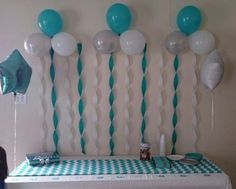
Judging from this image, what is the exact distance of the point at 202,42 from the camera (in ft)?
7.15

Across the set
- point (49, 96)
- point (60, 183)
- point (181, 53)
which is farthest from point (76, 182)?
point (181, 53)

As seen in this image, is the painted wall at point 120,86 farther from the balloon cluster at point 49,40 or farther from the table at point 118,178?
the table at point 118,178

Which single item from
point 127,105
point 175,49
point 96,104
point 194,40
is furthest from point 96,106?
point 194,40

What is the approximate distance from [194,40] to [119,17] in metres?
0.57

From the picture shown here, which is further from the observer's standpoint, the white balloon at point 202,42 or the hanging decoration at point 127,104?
the hanging decoration at point 127,104

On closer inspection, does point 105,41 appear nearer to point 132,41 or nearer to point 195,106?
point 132,41

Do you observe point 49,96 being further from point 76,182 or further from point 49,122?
point 76,182

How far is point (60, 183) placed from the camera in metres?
1.80

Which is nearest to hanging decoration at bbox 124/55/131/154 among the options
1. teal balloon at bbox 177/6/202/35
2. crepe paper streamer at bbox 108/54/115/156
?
crepe paper streamer at bbox 108/54/115/156

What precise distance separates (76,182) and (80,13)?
1.24 metres

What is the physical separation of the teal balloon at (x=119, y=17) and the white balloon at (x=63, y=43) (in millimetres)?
307

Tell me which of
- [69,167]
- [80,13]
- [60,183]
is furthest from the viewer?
[80,13]

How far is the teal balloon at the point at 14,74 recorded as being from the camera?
74.5 inches

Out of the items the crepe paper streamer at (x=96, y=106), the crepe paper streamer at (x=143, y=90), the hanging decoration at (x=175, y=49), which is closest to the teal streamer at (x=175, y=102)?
the hanging decoration at (x=175, y=49)
